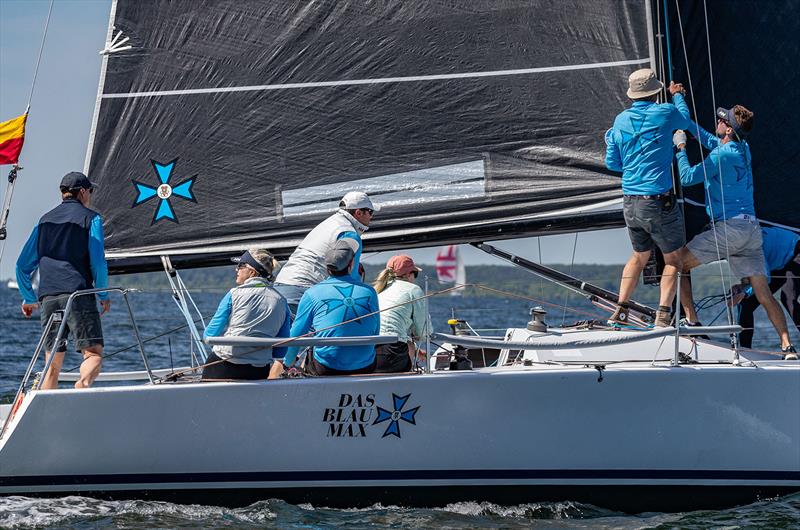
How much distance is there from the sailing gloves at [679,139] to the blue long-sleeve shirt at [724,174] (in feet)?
0.15

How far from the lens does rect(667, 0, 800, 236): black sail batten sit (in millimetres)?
7191

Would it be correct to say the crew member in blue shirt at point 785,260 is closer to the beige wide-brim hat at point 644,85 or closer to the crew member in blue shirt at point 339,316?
the beige wide-brim hat at point 644,85

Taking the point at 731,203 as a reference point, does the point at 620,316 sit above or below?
below

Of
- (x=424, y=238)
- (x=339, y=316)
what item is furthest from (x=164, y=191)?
(x=339, y=316)

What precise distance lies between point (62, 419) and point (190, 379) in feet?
2.61

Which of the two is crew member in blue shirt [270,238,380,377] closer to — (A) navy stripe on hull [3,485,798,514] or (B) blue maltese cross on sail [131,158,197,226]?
(A) navy stripe on hull [3,485,798,514]

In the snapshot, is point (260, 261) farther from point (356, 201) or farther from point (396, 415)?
point (396, 415)

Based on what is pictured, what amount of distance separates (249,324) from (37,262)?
1.38m

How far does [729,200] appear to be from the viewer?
685cm

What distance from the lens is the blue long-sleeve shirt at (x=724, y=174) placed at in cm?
672

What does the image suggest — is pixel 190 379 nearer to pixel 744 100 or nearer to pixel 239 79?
pixel 239 79

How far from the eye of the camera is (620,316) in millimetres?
6824

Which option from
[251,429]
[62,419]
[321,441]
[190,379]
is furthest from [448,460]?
[62,419]

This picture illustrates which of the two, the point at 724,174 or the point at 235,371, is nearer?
the point at 235,371
